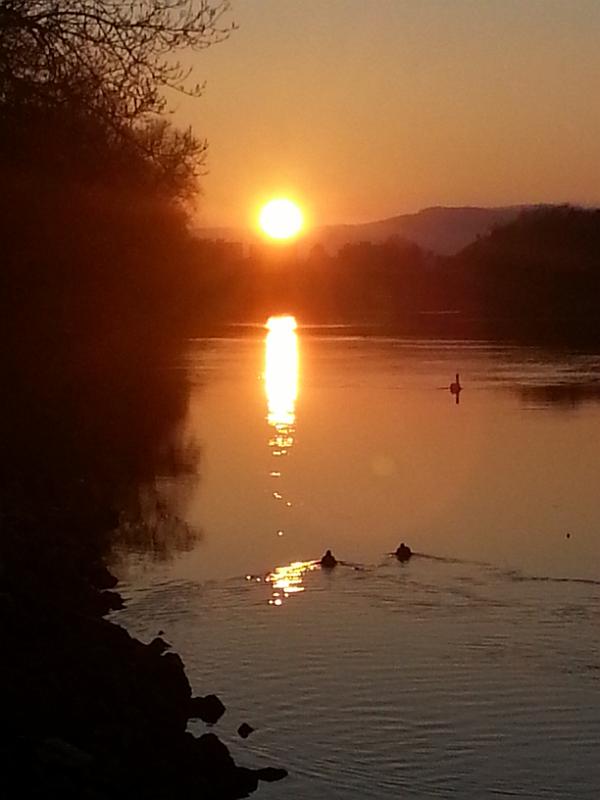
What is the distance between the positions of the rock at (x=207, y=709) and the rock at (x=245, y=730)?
0.27m

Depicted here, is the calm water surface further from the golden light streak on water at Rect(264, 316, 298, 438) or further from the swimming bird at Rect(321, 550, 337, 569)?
the golden light streak on water at Rect(264, 316, 298, 438)

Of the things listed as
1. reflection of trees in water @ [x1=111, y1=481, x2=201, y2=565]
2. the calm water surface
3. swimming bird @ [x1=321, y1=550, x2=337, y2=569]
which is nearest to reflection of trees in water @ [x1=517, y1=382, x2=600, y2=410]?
the calm water surface

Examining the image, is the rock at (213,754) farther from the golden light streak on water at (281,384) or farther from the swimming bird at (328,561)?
the golden light streak on water at (281,384)

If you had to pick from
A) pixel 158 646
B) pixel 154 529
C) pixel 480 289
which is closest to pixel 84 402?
pixel 154 529

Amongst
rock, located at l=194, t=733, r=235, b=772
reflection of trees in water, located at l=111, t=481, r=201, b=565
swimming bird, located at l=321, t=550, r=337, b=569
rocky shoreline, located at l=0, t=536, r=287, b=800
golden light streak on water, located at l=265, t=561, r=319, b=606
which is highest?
rocky shoreline, located at l=0, t=536, r=287, b=800

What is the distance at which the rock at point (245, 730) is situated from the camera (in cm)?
1319

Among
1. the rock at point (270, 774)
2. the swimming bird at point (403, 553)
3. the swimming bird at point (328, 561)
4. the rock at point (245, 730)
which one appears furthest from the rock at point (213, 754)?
the swimming bird at point (403, 553)

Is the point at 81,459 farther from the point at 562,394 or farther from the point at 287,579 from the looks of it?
the point at 562,394

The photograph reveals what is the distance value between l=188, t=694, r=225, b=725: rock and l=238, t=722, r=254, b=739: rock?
0.27 m

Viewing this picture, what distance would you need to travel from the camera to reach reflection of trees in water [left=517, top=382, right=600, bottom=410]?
47.2m

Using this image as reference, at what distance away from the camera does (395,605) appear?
18281 mm

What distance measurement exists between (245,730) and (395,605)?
5283 mm

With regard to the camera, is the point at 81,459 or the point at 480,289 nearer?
the point at 81,459

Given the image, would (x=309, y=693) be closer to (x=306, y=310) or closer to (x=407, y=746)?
(x=407, y=746)
